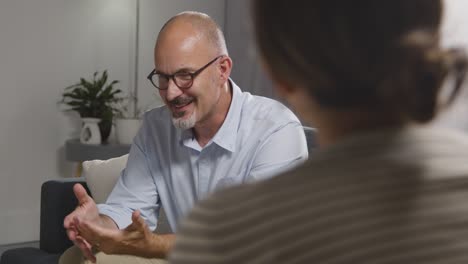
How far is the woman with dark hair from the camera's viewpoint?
1.90ft

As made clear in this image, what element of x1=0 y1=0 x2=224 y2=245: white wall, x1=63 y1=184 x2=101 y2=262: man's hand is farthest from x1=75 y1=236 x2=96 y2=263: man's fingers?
x1=0 y1=0 x2=224 y2=245: white wall

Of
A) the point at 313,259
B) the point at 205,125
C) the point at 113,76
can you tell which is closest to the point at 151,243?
the point at 205,125

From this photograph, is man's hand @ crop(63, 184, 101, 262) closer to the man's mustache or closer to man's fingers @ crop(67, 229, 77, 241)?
man's fingers @ crop(67, 229, 77, 241)

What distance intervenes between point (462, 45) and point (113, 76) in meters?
3.83

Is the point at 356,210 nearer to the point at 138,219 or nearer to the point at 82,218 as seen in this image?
the point at 138,219

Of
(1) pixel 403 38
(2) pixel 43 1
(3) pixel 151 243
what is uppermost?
(2) pixel 43 1

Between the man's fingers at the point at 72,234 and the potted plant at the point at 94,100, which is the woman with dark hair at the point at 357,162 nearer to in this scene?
the man's fingers at the point at 72,234

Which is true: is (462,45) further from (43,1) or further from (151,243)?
(43,1)

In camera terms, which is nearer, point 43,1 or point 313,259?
point 313,259

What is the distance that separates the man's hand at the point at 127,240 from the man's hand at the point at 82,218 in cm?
1

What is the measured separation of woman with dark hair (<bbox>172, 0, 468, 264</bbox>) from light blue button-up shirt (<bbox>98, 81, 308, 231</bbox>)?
1293 mm

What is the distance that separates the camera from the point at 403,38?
0.58 m

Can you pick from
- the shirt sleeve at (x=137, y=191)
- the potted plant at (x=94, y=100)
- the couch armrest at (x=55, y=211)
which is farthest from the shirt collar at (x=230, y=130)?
the potted plant at (x=94, y=100)

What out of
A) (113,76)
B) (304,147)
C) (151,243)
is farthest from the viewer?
(113,76)
